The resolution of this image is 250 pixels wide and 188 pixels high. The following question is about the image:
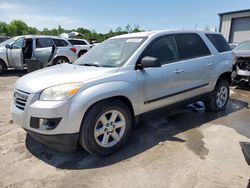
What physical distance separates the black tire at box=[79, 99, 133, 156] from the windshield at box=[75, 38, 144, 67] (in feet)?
2.16

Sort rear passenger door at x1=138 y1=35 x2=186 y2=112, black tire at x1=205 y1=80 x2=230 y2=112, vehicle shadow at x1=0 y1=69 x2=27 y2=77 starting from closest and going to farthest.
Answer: rear passenger door at x1=138 y1=35 x2=186 y2=112 → black tire at x1=205 y1=80 x2=230 y2=112 → vehicle shadow at x1=0 y1=69 x2=27 y2=77

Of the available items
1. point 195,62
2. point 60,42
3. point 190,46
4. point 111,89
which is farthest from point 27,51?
point 111,89

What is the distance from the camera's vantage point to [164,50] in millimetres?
4246

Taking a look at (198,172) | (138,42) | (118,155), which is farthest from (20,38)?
(198,172)

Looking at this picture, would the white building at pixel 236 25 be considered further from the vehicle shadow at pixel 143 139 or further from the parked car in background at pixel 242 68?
the vehicle shadow at pixel 143 139

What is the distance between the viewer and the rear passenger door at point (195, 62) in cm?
451

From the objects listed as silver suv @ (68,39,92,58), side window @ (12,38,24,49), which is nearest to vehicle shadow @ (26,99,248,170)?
side window @ (12,38,24,49)

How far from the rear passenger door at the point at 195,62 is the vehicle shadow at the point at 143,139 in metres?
0.58

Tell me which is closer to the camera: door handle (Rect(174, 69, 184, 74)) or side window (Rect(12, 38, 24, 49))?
door handle (Rect(174, 69, 184, 74))

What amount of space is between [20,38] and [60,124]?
29.0 feet

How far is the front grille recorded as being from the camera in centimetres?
331

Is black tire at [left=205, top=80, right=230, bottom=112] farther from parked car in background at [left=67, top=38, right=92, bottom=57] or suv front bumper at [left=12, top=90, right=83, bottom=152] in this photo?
parked car in background at [left=67, top=38, right=92, bottom=57]

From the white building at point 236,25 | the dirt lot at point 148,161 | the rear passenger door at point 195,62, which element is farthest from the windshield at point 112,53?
the white building at point 236,25

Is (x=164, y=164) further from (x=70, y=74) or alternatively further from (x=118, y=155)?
(x=70, y=74)
